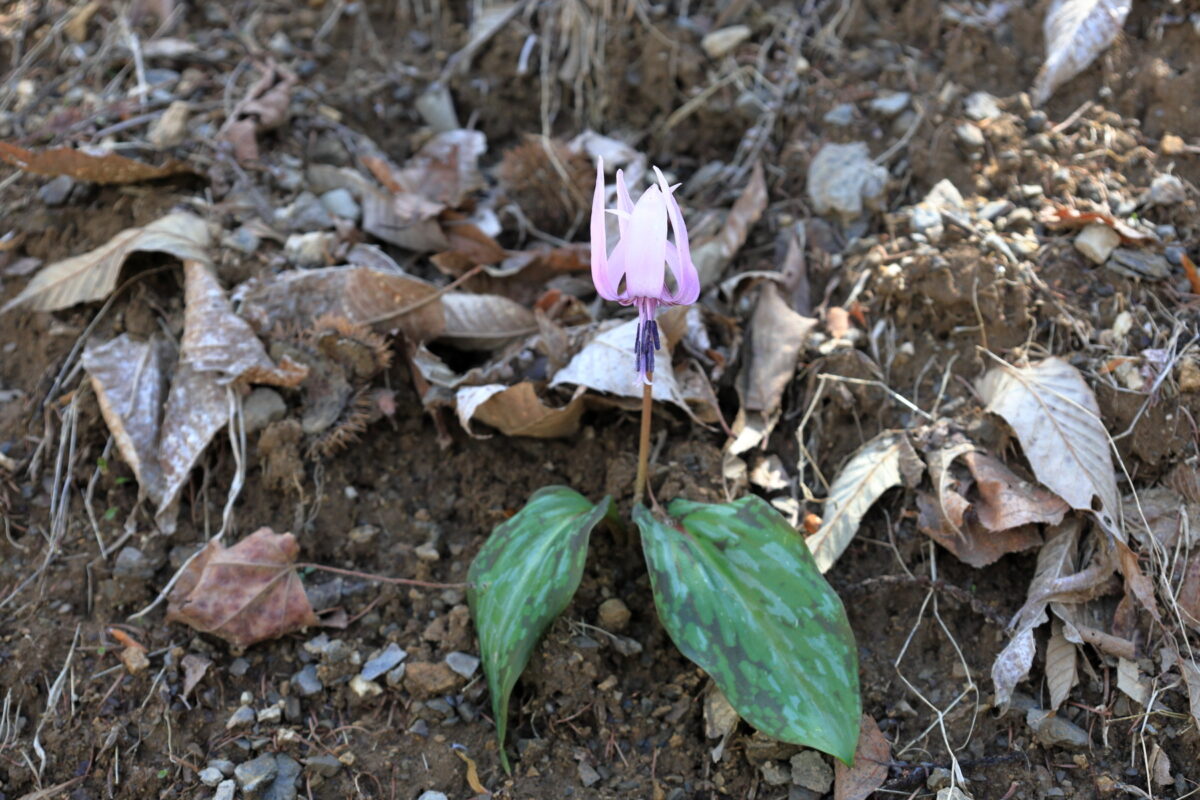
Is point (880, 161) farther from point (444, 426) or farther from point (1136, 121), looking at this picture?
point (444, 426)

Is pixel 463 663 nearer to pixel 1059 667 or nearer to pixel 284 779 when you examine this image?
pixel 284 779

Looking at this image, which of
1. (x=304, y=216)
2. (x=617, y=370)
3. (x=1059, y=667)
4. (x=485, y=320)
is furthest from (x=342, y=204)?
(x=1059, y=667)

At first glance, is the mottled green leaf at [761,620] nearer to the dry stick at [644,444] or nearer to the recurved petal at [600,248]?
the dry stick at [644,444]

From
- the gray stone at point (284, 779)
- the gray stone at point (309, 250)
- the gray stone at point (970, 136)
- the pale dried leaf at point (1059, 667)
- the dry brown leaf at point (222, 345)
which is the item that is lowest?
the gray stone at point (284, 779)

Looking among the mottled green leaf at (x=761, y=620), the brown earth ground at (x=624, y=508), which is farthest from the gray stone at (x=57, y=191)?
the mottled green leaf at (x=761, y=620)

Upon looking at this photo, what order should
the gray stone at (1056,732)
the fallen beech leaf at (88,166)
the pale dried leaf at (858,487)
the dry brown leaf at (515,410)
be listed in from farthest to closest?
1. the fallen beech leaf at (88,166)
2. the dry brown leaf at (515,410)
3. the pale dried leaf at (858,487)
4. the gray stone at (1056,732)

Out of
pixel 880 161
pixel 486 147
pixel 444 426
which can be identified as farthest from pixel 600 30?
pixel 444 426
